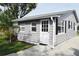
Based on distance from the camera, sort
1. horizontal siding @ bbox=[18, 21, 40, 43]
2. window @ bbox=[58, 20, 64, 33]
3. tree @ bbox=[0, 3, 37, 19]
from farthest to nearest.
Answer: window @ bbox=[58, 20, 64, 33] < horizontal siding @ bbox=[18, 21, 40, 43] < tree @ bbox=[0, 3, 37, 19]

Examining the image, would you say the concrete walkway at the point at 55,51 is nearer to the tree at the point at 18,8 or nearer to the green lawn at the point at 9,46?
the green lawn at the point at 9,46

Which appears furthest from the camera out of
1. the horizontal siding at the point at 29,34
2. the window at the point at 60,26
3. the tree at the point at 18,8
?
the window at the point at 60,26

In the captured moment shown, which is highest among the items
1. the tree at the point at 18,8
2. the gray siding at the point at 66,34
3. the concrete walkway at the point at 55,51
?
the tree at the point at 18,8

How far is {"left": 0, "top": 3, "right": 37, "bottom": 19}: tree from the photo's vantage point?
4043mm

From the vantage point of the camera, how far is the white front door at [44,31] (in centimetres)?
452

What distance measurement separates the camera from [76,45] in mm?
4176

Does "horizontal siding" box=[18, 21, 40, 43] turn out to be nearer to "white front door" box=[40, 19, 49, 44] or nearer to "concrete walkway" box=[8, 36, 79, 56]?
"white front door" box=[40, 19, 49, 44]

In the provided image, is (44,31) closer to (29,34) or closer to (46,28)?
(46,28)

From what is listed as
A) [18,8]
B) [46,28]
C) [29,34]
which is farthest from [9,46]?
[46,28]

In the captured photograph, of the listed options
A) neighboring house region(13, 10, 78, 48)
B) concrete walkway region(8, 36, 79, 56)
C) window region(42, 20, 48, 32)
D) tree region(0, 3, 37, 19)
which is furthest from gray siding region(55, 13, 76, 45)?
tree region(0, 3, 37, 19)

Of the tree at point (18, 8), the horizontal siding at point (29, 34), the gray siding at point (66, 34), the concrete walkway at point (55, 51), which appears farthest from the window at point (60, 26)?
the tree at point (18, 8)

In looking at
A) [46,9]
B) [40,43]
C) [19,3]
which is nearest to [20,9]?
[19,3]

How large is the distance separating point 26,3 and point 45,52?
1.68 meters

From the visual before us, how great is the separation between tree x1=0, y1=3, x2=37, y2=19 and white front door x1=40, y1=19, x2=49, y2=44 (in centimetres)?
76
